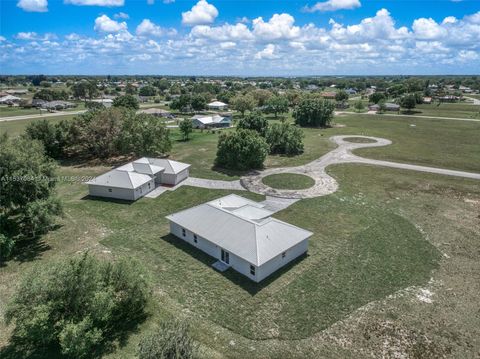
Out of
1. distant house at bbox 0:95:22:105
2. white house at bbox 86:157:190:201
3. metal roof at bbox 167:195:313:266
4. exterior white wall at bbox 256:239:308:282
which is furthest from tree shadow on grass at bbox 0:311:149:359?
distant house at bbox 0:95:22:105

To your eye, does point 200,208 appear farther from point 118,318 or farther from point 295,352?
point 295,352

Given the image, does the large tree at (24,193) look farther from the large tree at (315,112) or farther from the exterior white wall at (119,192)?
the large tree at (315,112)

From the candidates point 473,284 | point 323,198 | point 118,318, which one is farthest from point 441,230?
point 118,318

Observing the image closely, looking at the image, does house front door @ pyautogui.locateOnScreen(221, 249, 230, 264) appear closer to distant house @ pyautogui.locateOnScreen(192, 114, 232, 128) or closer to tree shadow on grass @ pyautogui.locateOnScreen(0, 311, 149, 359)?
tree shadow on grass @ pyautogui.locateOnScreen(0, 311, 149, 359)

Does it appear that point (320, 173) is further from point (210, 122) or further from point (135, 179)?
point (210, 122)

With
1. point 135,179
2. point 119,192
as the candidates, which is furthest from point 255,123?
point 119,192

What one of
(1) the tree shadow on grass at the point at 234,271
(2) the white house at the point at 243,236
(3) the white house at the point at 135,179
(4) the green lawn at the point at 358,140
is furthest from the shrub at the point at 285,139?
(1) the tree shadow on grass at the point at 234,271
